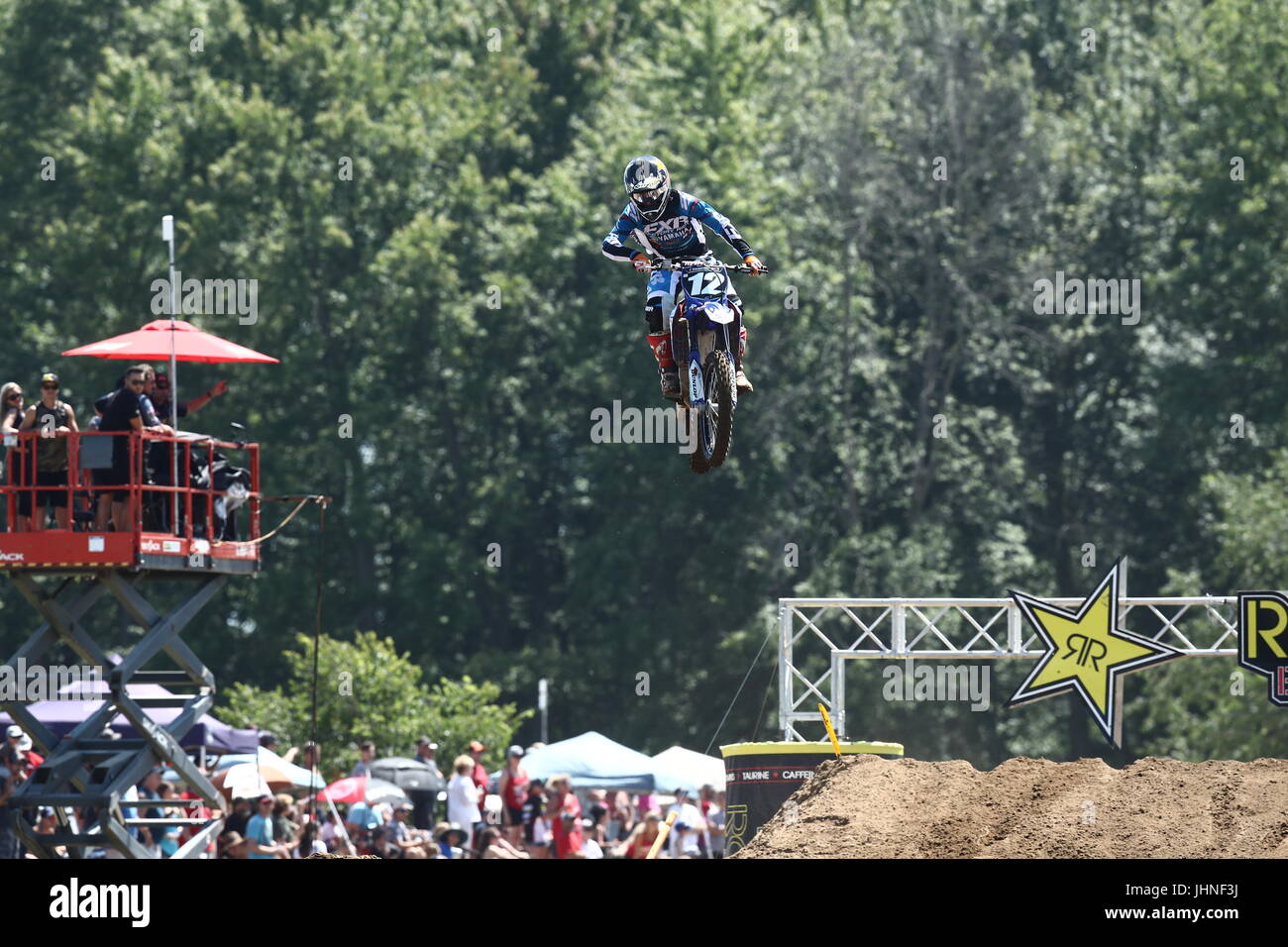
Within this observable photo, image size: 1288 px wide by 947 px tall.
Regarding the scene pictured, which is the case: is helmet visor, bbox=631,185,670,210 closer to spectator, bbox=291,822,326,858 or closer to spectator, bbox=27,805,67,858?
spectator, bbox=291,822,326,858

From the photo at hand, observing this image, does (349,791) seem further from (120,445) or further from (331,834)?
(120,445)

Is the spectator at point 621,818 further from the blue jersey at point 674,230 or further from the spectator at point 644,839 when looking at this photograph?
the blue jersey at point 674,230

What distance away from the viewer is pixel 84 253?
4022cm

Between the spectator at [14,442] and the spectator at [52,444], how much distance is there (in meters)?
0.11

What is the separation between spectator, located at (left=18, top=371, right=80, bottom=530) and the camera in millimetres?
18188

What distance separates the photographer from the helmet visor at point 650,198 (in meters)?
12.9

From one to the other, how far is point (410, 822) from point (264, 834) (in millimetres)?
4479

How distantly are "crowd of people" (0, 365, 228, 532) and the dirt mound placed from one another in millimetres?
6675

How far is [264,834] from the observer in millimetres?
16984

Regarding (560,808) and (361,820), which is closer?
(361,820)
